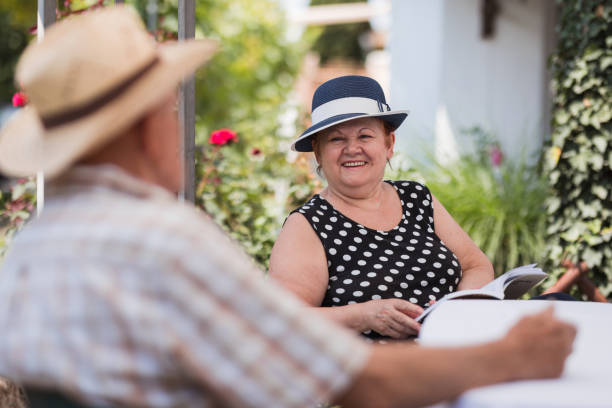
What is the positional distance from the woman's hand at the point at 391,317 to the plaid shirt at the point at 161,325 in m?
1.03

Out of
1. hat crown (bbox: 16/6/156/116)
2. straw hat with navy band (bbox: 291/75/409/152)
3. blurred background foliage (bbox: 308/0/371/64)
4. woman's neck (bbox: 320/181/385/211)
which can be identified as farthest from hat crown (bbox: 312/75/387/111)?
blurred background foliage (bbox: 308/0/371/64)

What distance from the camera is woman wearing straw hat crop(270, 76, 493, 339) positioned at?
216cm

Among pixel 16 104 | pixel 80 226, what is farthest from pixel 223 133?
pixel 80 226

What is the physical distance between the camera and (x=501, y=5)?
18.5ft

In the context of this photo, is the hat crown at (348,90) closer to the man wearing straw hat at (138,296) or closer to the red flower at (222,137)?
the man wearing straw hat at (138,296)

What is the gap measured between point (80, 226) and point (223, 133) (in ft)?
9.71

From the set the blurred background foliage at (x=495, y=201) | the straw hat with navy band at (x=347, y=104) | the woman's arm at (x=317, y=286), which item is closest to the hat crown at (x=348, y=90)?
the straw hat with navy band at (x=347, y=104)

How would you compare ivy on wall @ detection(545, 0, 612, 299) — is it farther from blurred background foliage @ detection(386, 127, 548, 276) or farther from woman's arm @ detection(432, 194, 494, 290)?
woman's arm @ detection(432, 194, 494, 290)

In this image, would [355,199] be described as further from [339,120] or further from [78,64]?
[78,64]

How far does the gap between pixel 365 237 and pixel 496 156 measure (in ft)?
10.2

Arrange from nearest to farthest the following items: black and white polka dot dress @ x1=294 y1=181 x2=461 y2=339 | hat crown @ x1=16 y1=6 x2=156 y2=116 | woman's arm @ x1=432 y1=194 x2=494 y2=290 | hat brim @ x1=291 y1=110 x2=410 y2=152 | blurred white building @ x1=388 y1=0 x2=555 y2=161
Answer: hat crown @ x1=16 y1=6 x2=156 y2=116 → black and white polka dot dress @ x1=294 y1=181 x2=461 y2=339 → hat brim @ x1=291 y1=110 x2=410 y2=152 → woman's arm @ x1=432 y1=194 x2=494 y2=290 → blurred white building @ x1=388 y1=0 x2=555 y2=161

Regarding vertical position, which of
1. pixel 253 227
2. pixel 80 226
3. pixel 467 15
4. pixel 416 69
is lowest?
pixel 253 227

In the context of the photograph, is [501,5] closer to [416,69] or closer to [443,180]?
[416,69]

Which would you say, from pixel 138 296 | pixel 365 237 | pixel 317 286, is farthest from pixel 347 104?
pixel 138 296
